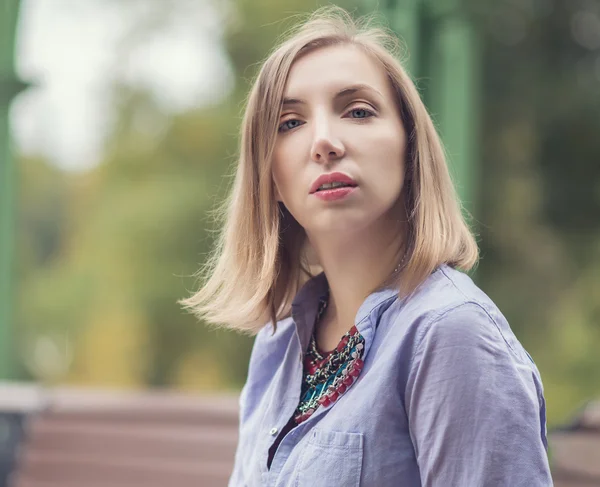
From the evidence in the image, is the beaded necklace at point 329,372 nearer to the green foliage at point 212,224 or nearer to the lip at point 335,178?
the lip at point 335,178

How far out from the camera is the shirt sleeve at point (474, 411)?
117 cm

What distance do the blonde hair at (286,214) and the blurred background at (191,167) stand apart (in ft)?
5.13

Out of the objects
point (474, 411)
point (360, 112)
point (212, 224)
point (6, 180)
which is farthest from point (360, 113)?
point (212, 224)

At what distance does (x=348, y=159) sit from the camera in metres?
1.42

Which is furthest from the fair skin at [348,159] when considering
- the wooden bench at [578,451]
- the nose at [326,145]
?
the wooden bench at [578,451]

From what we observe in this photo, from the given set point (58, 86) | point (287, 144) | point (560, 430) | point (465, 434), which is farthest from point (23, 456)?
point (58, 86)

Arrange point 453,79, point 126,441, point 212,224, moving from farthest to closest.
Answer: point 212,224
point 453,79
point 126,441

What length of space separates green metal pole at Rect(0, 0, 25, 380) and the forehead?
2.76 meters

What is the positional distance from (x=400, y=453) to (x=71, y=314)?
41.1 feet

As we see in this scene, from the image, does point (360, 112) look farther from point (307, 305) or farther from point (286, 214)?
point (307, 305)

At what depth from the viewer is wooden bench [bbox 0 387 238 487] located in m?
3.18

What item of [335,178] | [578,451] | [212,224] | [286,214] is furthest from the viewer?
[212,224]

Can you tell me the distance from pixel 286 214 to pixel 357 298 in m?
0.26

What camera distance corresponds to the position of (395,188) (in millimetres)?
1462
